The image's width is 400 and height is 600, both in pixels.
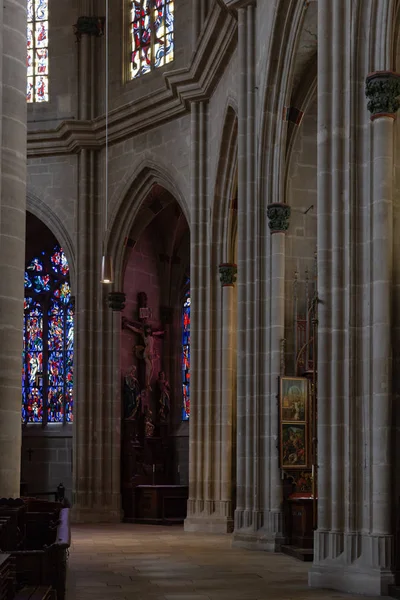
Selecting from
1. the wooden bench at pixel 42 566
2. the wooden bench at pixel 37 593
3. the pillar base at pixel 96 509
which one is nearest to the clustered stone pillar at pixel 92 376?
the pillar base at pixel 96 509

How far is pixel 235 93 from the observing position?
21.7 metres

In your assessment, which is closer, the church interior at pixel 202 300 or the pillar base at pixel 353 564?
the pillar base at pixel 353 564

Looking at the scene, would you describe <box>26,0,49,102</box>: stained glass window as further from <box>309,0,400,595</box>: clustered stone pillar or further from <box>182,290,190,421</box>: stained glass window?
<box>309,0,400,595</box>: clustered stone pillar

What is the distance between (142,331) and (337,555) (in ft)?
53.8

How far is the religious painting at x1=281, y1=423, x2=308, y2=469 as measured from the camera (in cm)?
1795

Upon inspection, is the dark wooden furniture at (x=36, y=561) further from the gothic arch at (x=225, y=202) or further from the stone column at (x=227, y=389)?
the gothic arch at (x=225, y=202)

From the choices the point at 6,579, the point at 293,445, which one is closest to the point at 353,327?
the point at 293,445

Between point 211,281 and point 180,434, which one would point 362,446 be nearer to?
point 211,281

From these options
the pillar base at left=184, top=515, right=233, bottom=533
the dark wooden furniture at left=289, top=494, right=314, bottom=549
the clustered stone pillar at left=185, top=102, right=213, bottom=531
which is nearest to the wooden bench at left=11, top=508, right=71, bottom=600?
the dark wooden furniture at left=289, top=494, right=314, bottom=549

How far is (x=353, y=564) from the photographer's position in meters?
12.9

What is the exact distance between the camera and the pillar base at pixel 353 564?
489 inches

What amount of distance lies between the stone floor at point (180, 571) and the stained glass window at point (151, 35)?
11912 millimetres

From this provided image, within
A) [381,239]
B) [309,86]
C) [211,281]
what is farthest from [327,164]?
[211,281]

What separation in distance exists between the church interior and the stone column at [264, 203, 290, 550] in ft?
0.13
